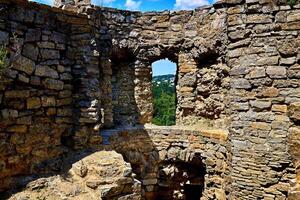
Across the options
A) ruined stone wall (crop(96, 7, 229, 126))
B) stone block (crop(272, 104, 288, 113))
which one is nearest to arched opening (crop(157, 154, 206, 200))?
ruined stone wall (crop(96, 7, 229, 126))

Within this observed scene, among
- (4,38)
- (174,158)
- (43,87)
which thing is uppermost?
(4,38)

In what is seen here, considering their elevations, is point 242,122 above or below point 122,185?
above

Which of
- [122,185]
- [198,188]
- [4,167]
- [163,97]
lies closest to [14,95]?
[4,167]

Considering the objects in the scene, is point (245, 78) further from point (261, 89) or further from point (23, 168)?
point (23, 168)

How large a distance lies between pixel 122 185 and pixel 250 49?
2.80 metres

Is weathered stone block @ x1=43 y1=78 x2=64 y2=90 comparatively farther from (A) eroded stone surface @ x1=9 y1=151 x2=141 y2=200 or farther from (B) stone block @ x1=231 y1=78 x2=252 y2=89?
(B) stone block @ x1=231 y1=78 x2=252 y2=89

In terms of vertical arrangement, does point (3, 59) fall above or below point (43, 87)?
above

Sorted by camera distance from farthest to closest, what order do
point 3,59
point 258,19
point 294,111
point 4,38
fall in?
1. point 258,19
2. point 4,38
3. point 294,111
4. point 3,59

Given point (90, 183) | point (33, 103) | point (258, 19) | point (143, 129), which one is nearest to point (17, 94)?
point (33, 103)

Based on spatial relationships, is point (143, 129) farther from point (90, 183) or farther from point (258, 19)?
point (258, 19)

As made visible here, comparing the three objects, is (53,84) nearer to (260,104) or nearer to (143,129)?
(143,129)

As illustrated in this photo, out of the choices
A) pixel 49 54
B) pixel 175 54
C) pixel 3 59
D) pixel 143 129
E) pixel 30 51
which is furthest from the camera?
pixel 175 54

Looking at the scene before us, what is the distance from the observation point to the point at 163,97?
24453 mm

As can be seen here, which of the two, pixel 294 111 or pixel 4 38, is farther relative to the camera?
pixel 4 38
